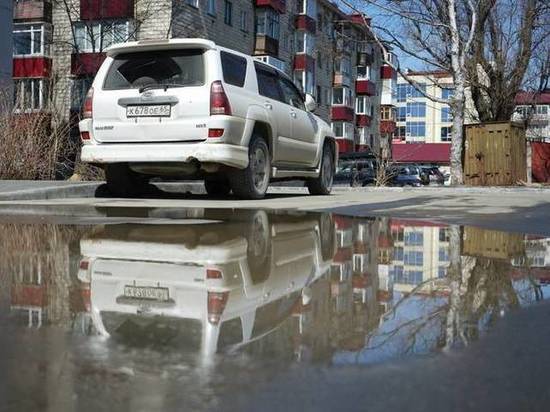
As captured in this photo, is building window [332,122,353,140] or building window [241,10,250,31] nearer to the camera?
building window [241,10,250,31]

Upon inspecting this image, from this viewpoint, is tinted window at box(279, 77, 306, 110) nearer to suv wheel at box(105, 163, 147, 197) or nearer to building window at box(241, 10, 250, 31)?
suv wheel at box(105, 163, 147, 197)

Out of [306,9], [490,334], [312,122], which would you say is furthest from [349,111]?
[490,334]

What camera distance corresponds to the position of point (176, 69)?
868cm

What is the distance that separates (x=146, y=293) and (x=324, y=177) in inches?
330

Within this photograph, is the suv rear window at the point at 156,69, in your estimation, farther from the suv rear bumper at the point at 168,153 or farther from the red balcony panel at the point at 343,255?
the red balcony panel at the point at 343,255

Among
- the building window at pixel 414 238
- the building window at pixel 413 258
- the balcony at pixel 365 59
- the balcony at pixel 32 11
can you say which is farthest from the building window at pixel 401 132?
the building window at pixel 413 258

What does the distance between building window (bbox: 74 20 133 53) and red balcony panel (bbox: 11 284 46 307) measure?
31.2 meters

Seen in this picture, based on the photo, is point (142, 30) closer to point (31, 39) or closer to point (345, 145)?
point (31, 39)

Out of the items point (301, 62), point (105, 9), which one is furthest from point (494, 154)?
point (301, 62)

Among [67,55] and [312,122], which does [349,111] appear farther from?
[312,122]

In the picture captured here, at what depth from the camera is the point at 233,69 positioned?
8.96 metres

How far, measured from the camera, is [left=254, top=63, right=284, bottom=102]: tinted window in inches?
378

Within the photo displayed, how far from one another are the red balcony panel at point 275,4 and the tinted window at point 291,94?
113 ft

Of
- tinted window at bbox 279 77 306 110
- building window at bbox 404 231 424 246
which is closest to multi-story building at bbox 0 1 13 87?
tinted window at bbox 279 77 306 110
